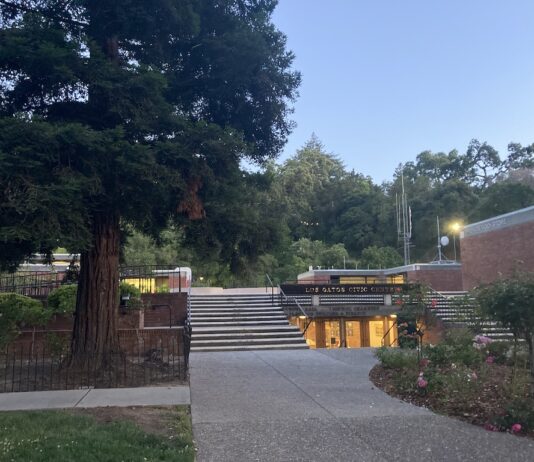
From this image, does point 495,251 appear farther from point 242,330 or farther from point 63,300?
point 63,300

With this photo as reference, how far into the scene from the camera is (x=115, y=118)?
31.0ft

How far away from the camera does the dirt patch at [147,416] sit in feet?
19.8

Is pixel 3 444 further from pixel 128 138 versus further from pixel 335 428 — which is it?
pixel 128 138

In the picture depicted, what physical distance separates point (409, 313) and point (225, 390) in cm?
386

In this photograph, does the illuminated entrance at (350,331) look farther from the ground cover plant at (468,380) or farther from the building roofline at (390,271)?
the ground cover plant at (468,380)

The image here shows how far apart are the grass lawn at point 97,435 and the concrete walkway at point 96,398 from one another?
0.52m

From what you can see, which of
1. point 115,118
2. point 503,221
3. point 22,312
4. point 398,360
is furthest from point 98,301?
point 503,221

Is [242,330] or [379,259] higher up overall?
[379,259]

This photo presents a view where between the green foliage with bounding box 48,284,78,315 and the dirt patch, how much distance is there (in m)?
7.75

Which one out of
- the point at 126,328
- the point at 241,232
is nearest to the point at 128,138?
the point at 241,232

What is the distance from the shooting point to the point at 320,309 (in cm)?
2052

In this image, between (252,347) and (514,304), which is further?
(252,347)

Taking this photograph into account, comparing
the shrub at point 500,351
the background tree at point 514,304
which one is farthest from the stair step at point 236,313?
the background tree at point 514,304

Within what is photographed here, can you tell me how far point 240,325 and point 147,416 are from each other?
11.0 m
